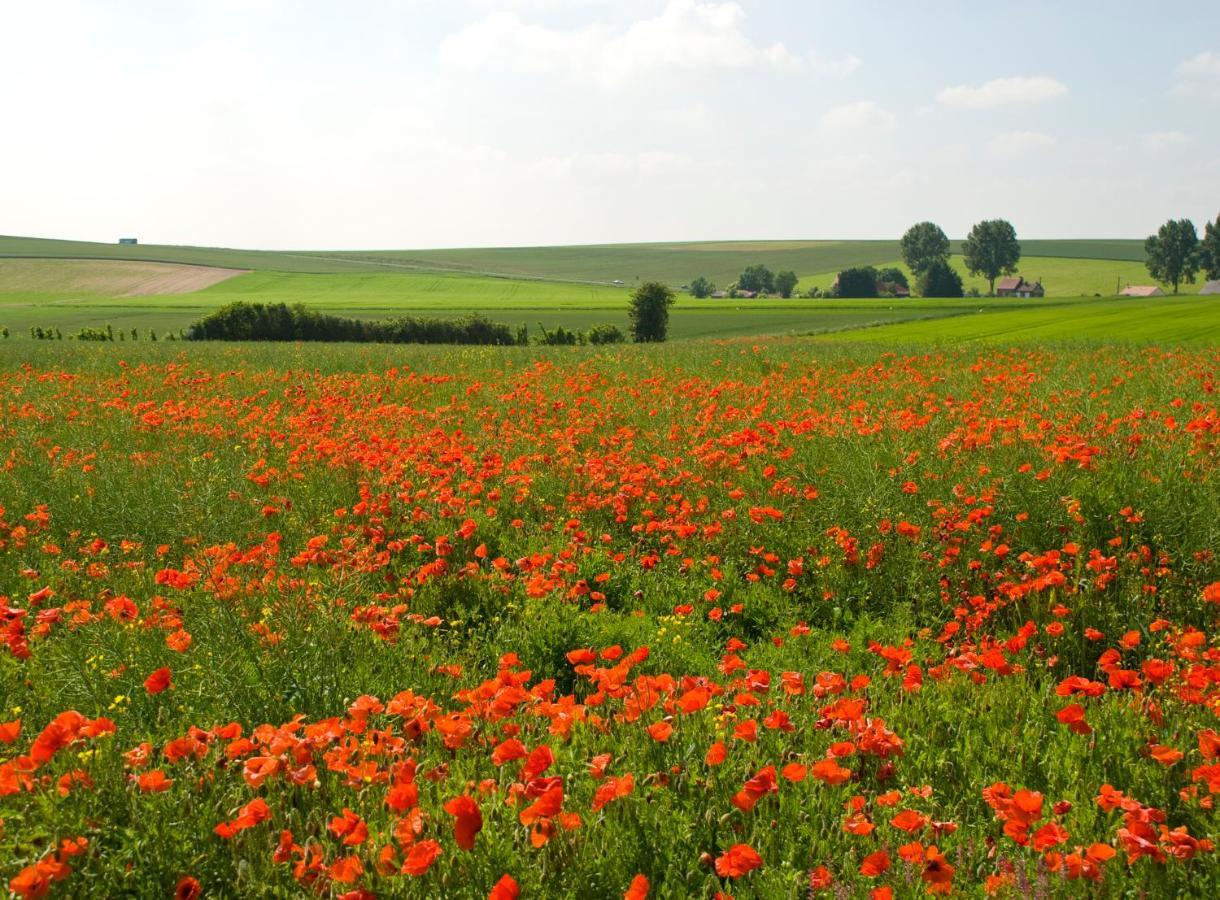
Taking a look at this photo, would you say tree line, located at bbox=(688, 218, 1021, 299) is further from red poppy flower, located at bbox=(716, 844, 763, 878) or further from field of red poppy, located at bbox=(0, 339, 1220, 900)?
red poppy flower, located at bbox=(716, 844, 763, 878)

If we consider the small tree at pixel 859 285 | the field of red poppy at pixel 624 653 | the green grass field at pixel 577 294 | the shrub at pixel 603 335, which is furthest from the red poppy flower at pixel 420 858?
the small tree at pixel 859 285

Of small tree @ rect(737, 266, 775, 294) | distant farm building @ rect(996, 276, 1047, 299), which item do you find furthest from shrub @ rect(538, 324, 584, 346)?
distant farm building @ rect(996, 276, 1047, 299)

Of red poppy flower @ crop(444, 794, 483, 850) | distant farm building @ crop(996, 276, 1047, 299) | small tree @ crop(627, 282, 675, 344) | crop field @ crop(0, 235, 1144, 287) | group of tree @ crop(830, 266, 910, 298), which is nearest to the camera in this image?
red poppy flower @ crop(444, 794, 483, 850)

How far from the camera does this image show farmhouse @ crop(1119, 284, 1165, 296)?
331 feet

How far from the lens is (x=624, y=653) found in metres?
4.84

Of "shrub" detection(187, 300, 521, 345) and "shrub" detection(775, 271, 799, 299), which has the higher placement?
"shrub" detection(775, 271, 799, 299)

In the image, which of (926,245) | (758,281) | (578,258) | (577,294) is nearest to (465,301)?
(577,294)

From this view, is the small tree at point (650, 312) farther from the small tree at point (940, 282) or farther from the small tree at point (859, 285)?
the small tree at point (940, 282)

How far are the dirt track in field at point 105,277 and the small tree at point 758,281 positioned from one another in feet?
211

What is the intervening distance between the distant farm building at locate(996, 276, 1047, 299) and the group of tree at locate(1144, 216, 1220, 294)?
11.9 m

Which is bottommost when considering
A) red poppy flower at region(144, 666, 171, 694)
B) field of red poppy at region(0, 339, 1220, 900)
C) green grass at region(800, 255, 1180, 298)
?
field of red poppy at region(0, 339, 1220, 900)

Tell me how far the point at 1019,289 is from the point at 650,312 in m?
68.3

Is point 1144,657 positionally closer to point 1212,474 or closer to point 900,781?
point 1212,474

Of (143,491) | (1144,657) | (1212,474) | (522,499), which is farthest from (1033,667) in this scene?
(143,491)
